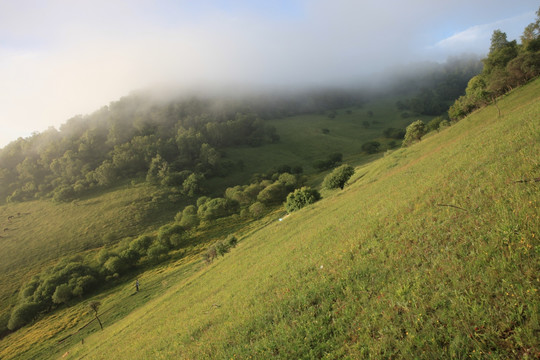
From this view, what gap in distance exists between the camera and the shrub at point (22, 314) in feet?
196

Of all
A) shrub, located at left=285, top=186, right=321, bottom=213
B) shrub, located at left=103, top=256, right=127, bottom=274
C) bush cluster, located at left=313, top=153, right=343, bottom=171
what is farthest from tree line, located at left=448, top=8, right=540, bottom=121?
shrub, located at left=103, top=256, right=127, bottom=274

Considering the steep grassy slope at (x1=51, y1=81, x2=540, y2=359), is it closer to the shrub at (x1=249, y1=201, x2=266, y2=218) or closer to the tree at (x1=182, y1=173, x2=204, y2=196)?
the shrub at (x1=249, y1=201, x2=266, y2=218)

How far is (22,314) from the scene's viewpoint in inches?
2389

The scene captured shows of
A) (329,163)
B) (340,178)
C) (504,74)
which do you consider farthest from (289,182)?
(504,74)

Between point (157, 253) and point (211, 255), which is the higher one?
point (211, 255)

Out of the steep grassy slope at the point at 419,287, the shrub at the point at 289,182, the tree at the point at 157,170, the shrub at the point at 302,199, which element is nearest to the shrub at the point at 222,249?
the shrub at the point at 302,199

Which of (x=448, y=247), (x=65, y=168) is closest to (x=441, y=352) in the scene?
(x=448, y=247)

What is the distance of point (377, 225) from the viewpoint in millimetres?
12797

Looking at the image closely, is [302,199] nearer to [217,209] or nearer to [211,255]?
[211,255]

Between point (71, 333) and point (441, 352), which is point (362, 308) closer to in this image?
point (441, 352)

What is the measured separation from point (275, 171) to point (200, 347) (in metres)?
120

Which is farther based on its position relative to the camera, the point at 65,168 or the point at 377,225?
the point at 65,168

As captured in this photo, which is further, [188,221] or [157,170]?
[157,170]

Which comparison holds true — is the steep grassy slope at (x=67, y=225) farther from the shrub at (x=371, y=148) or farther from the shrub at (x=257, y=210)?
the shrub at (x=371, y=148)
